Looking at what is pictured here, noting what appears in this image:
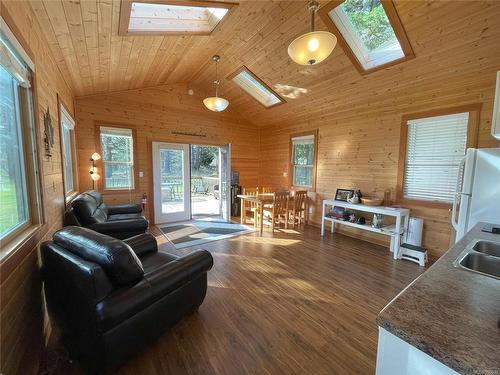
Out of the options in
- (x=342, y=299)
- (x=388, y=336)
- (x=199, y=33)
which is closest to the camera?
(x=388, y=336)

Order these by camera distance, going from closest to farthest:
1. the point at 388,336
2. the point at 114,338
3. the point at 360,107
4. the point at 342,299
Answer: the point at 388,336 < the point at 114,338 < the point at 342,299 < the point at 360,107

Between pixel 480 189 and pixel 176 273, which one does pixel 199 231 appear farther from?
pixel 480 189

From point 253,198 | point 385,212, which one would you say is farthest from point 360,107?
point 253,198

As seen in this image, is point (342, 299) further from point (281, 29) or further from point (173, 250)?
point (281, 29)

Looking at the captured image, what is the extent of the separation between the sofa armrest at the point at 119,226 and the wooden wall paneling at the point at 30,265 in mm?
428

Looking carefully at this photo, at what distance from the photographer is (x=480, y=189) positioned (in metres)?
2.45

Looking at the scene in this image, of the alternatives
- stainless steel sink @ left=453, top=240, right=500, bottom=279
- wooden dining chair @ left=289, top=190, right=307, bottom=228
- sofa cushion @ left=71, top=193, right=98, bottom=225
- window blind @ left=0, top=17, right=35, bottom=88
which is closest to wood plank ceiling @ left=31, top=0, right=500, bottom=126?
window blind @ left=0, top=17, right=35, bottom=88

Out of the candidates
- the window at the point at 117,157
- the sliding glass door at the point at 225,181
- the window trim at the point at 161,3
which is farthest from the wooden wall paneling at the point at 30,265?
the sliding glass door at the point at 225,181

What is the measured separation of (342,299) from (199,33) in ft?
12.2

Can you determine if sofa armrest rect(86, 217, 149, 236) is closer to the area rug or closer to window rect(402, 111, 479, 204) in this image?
the area rug

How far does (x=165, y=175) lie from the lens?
5312 mm

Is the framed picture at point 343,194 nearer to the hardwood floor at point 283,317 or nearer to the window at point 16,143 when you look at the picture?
the hardwood floor at point 283,317

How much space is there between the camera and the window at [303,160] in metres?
5.27

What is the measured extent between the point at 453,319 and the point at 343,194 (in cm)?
389
